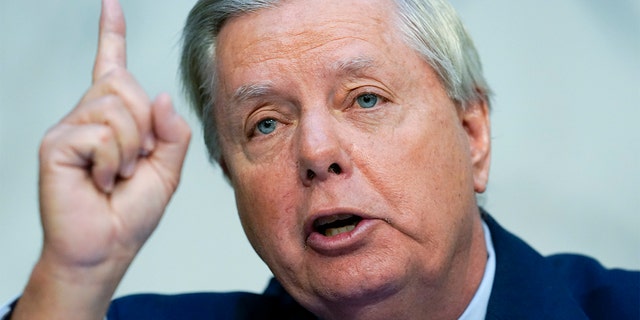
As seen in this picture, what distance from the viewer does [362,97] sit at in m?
2.25

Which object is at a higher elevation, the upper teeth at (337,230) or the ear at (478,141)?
the ear at (478,141)

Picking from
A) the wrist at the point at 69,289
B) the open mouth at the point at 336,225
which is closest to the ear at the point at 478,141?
the open mouth at the point at 336,225

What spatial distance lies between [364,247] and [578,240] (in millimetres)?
1694

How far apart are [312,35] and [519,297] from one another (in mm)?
791

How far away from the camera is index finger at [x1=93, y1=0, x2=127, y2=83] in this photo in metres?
1.91

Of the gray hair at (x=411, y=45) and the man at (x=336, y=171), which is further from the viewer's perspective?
the gray hair at (x=411, y=45)

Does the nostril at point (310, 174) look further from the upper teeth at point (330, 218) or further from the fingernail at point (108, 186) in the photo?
the fingernail at point (108, 186)

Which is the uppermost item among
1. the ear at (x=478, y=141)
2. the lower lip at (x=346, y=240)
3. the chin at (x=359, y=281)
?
the ear at (x=478, y=141)

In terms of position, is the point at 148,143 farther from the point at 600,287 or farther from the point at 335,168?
the point at 600,287

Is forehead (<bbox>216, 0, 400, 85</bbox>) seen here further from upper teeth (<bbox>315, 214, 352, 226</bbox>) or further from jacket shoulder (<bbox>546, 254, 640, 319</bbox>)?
jacket shoulder (<bbox>546, 254, 640, 319</bbox>)

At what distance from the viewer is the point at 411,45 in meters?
2.30

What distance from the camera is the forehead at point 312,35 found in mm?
2229

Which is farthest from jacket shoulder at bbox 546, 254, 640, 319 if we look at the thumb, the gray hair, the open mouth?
the thumb

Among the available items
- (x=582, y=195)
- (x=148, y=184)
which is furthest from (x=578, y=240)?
(x=148, y=184)
